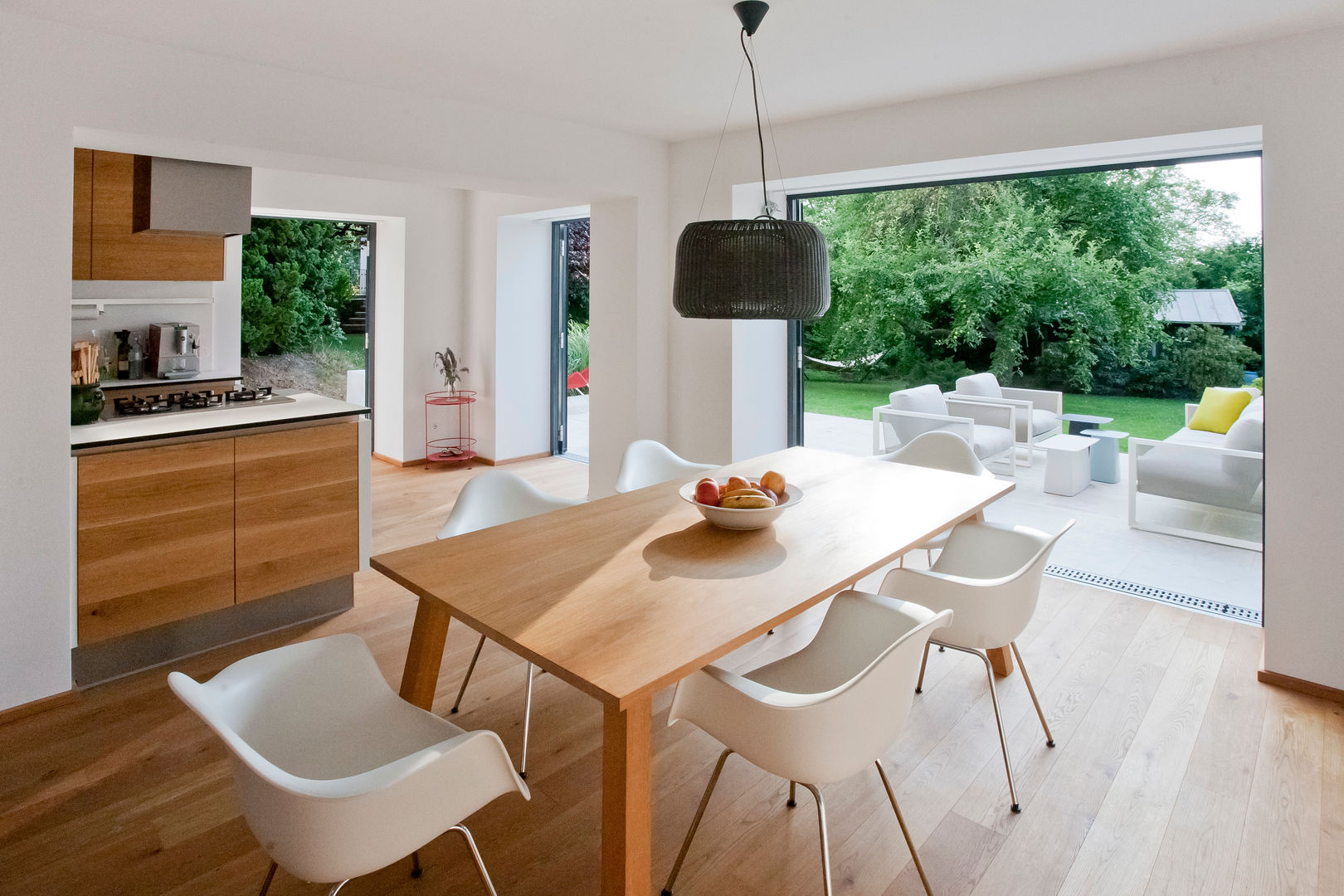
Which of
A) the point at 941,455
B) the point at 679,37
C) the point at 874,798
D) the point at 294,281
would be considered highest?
the point at 679,37

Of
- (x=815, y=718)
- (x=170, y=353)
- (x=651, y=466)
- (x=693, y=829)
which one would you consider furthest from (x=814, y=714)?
(x=170, y=353)

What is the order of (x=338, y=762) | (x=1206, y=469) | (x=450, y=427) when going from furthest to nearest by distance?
(x=450, y=427), (x=1206, y=469), (x=338, y=762)

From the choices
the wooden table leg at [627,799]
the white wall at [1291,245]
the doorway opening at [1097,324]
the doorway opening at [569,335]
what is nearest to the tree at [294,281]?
the doorway opening at [569,335]

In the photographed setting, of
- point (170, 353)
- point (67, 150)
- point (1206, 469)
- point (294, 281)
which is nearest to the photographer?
point (67, 150)

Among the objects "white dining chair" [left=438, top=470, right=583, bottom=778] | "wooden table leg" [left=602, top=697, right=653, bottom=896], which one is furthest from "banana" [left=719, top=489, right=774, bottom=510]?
"wooden table leg" [left=602, top=697, right=653, bottom=896]

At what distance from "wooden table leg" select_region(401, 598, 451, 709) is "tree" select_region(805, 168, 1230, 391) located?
3335 mm

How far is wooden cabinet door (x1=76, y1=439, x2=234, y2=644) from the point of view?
Result: 290cm

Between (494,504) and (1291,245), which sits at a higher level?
(1291,245)

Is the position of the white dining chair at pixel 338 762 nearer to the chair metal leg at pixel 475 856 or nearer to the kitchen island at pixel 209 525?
the chair metal leg at pixel 475 856

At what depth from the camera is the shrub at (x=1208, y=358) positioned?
3.59 meters

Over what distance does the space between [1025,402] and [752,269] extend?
2549 mm

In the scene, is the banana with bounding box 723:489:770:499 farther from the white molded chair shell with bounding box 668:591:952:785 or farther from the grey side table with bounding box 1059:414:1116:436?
the grey side table with bounding box 1059:414:1116:436

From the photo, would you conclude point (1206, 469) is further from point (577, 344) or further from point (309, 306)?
point (309, 306)

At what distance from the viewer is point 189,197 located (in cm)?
365
